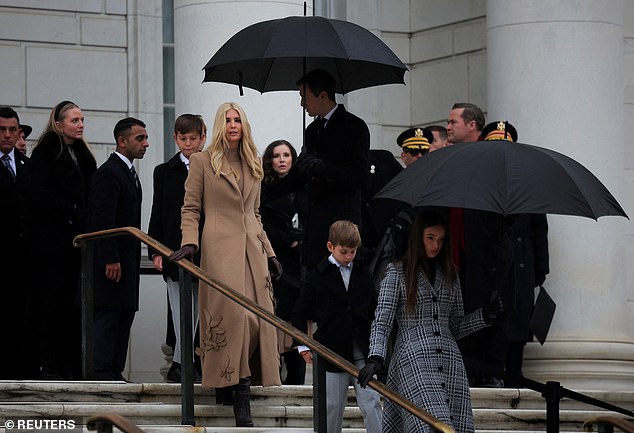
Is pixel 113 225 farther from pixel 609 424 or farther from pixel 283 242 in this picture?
pixel 609 424

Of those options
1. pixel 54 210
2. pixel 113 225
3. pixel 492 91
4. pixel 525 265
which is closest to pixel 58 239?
pixel 54 210

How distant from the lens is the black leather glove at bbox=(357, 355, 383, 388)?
32.9 ft

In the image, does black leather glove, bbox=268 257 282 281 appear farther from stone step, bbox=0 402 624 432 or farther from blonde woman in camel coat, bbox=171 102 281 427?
stone step, bbox=0 402 624 432

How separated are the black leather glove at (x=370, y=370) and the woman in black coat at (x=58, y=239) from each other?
10.9ft

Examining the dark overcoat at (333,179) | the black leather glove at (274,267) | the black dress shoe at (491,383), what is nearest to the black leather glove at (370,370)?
the dark overcoat at (333,179)

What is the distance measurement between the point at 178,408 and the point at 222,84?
3811mm

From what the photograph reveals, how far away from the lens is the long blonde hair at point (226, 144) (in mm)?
11641

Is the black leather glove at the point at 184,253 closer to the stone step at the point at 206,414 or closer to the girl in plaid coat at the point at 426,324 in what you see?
the stone step at the point at 206,414

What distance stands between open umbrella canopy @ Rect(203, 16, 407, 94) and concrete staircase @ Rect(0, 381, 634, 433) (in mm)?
2016

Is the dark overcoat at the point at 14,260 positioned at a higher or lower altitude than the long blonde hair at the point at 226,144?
lower

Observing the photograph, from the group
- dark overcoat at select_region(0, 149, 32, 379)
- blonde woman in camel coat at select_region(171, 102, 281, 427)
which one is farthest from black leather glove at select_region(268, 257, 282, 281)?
dark overcoat at select_region(0, 149, 32, 379)

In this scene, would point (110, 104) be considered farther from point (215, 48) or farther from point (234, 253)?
point (234, 253)

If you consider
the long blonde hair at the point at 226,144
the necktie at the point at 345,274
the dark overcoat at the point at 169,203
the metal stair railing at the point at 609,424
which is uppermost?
the long blonde hair at the point at 226,144

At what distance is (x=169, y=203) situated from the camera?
12930 mm
